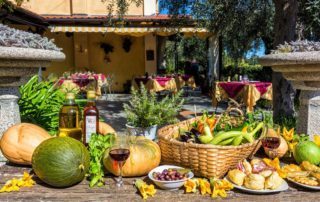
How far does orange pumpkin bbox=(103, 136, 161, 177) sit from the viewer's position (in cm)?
174

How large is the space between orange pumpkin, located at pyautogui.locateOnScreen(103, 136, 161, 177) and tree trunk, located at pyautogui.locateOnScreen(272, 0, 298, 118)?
445 cm

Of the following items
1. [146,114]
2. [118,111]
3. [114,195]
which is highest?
[146,114]

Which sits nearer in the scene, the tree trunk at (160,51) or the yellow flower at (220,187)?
the yellow flower at (220,187)

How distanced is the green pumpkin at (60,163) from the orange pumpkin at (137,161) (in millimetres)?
134

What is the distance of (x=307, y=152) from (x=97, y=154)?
3.90 ft

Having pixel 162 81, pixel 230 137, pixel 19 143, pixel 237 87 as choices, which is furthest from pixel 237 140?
pixel 162 81

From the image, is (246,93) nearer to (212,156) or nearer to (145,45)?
(212,156)

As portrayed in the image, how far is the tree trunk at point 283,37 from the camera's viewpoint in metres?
5.47

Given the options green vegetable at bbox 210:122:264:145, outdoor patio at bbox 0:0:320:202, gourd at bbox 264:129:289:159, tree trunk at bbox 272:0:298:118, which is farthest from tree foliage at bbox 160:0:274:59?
green vegetable at bbox 210:122:264:145

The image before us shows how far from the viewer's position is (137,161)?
5.73 ft

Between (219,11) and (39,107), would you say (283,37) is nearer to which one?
(219,11)

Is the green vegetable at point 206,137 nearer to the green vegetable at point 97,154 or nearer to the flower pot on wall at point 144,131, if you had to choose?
the green vegetable at point 97,154

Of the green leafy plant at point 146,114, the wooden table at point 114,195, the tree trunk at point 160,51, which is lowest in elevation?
the wooden table at point 114,195

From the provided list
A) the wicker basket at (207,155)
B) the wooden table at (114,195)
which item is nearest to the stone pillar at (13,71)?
the wooden table at (114,195)
